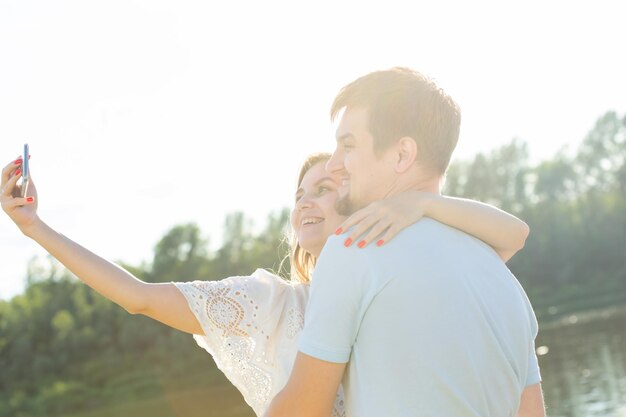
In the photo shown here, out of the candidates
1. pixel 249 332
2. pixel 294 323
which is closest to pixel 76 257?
pixel 249 332

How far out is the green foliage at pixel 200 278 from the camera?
4091cm

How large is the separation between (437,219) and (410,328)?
363 millimetres

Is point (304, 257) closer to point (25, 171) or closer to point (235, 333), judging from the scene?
point (235, 333)

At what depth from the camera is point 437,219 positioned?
6.46 feet

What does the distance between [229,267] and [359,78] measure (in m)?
51.9

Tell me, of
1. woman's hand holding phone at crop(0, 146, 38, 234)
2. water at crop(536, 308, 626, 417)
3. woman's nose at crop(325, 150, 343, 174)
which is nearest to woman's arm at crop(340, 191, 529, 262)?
woman's nose at crop(325, 150, 343, 174)

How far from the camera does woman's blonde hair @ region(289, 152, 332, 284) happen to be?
321cm

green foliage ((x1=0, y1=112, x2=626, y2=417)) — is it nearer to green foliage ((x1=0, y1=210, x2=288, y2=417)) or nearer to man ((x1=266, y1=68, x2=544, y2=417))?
green foliage ((x1=0, y1=210, x2=288, y2=417))

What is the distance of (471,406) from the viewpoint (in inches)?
68.2

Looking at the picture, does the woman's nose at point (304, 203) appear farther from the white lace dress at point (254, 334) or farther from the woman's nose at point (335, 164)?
the woman's nose at point (335, 164)

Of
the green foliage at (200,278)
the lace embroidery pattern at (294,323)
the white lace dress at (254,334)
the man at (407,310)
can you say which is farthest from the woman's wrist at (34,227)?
the green foliage at (200,278)

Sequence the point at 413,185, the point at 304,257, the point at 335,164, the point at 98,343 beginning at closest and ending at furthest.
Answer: the point at 413,185
the point at 335,164
the point at 304,257
the point at 98,343

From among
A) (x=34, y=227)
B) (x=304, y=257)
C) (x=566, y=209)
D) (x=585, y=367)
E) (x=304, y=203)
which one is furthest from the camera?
(x=566, y=209)

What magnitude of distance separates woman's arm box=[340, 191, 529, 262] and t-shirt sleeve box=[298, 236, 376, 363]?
55mm
